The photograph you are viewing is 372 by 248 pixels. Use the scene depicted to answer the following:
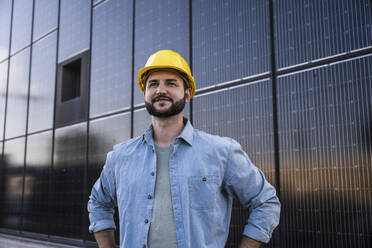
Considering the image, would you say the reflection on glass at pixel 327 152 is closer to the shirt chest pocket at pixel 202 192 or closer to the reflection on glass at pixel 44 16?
the shirt chest pocket at pixel 202 192

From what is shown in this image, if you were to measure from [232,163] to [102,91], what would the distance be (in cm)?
589

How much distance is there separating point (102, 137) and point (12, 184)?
A: 4556 millimetres

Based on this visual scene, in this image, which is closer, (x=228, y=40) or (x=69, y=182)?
(x=228, y=40)

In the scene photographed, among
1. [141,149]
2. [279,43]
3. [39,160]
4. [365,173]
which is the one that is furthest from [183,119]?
[39,160]

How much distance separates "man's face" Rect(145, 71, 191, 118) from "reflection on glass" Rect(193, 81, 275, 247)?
2.42 m

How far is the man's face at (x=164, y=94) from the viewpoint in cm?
224

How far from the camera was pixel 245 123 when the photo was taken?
187 inches

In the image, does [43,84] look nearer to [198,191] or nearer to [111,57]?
[111,57]

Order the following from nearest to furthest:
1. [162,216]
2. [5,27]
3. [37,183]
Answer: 1. [162,216]
2. [37,183]
3. [5,27]

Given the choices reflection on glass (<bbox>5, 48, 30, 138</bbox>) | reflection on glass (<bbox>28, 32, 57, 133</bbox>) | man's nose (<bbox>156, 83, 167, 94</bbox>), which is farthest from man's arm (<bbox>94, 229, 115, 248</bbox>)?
reflection on glass (<bbox>5, 48, 30, 138</bbox>)

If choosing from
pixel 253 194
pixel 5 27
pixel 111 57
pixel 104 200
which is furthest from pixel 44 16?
pixel 253 194

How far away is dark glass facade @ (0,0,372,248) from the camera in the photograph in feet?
12.5

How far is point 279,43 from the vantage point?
4.50m

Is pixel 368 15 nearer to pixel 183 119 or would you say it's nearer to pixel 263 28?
pixel 263 28
